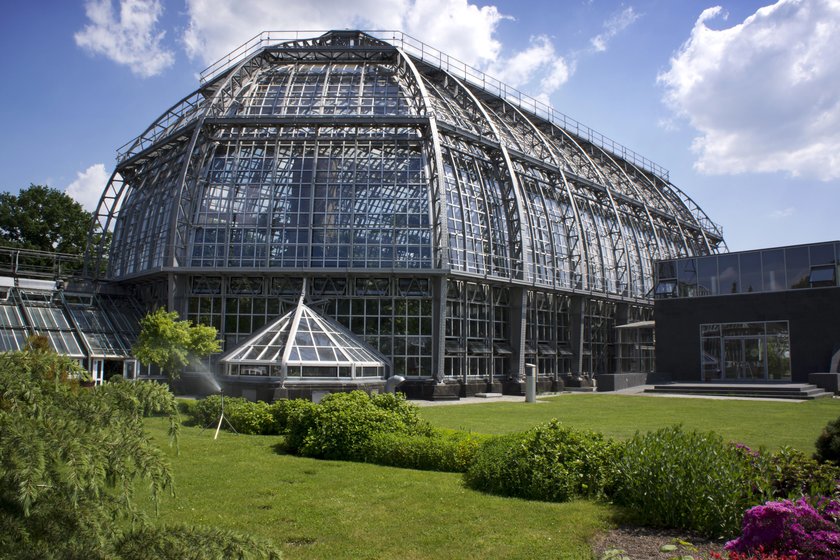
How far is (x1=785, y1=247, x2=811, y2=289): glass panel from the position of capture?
41781 mm

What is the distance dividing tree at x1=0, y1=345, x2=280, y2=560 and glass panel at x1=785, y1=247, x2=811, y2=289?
4483 cm

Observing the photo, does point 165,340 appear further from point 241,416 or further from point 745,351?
point 745,351

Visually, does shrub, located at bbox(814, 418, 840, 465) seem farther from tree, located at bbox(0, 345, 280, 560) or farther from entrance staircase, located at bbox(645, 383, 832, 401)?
entrance staircase, located at bbox(645, 383, 832, 401)

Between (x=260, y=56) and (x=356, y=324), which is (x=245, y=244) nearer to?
(x=356, y=324)

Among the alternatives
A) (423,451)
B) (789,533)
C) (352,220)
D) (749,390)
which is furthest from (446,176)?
(789,533)

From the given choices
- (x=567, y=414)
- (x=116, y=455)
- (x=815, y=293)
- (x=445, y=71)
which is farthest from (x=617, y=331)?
(x=116, y=455)

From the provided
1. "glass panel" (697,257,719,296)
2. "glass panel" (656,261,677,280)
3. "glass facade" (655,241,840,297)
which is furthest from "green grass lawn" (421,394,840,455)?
"glass panel" (656,261,677,280)

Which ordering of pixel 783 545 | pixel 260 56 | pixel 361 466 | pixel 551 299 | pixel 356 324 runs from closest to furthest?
pixel 783 545
pixel 361 466
pixel 356 324
pixel 260 56
pixel 551 299

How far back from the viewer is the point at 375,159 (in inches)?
1592

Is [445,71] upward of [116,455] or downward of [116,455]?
upward

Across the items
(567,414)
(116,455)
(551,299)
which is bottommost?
(567,414)

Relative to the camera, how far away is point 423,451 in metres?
14.7

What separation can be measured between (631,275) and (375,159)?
2905 centimetres

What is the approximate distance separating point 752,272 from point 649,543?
39771 millimetres
